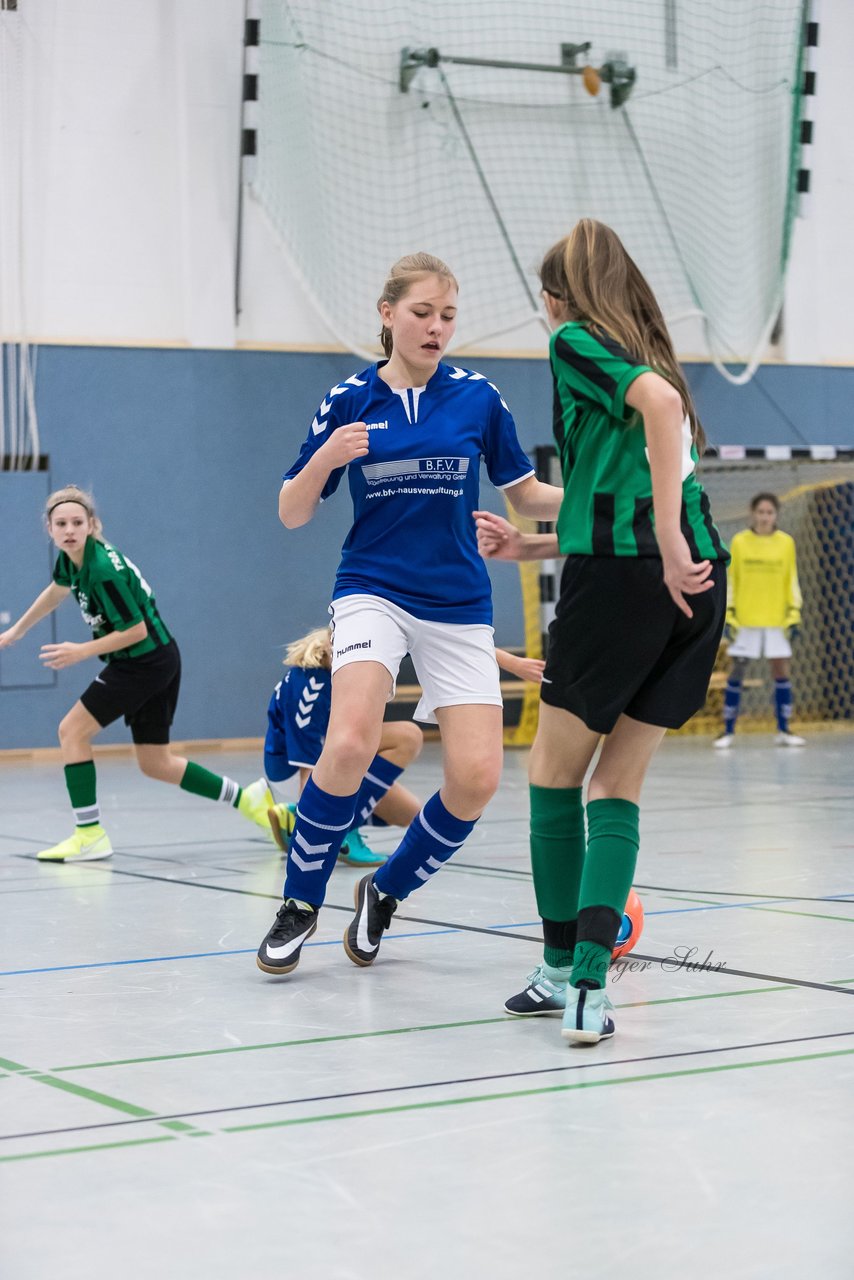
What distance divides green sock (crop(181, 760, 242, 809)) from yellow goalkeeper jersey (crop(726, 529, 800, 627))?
233 inches

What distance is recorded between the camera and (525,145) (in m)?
13.3

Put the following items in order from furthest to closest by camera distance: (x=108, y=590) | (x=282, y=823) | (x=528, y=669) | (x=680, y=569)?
(x=108, y=590), (x=282, y=823), (x=528, y=669), (x=680, y=569)

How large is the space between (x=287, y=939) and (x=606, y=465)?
4.46 feet

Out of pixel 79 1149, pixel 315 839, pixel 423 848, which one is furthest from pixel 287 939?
pixel 79 1149

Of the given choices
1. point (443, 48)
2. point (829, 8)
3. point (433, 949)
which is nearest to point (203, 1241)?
point (433, 949)

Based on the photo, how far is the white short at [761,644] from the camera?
11.9 m

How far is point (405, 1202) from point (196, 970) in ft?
5.92

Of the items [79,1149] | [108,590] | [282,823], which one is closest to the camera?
[79,1149]

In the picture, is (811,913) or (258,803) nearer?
(811,913)

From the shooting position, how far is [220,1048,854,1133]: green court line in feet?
8.30

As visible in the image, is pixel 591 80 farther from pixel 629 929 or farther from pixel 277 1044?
pixel 277 1044

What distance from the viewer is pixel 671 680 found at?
3.05m

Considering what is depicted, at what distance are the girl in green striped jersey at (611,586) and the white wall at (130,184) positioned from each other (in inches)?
373

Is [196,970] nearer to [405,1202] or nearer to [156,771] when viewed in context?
[405,1202]
